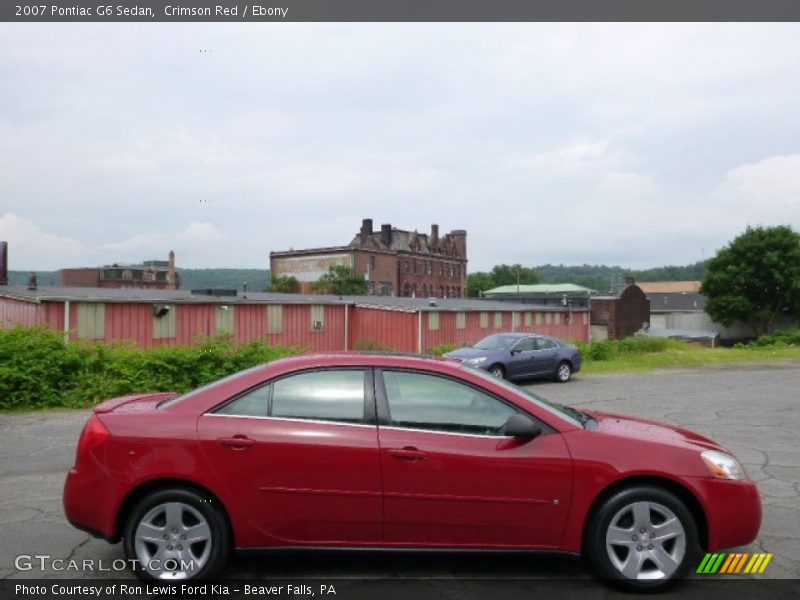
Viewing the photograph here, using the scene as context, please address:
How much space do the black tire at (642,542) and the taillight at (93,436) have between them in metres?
3.12

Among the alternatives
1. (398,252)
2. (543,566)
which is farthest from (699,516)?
(398,252)

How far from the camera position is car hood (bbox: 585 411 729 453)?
466 cm

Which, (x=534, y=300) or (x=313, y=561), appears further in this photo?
(x=534, y=300)

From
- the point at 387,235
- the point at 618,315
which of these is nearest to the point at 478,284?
the point at 387,235

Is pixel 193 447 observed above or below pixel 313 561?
above

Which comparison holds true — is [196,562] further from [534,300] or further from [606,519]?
[534,300]

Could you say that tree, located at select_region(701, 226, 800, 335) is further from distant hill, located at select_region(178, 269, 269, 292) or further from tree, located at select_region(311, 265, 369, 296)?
distant hill, located at select_region(178, 269, 269, 292)

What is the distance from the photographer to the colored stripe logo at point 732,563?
15.6 ft

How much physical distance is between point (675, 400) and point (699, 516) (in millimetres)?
10877

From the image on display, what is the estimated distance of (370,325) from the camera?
32.1 m

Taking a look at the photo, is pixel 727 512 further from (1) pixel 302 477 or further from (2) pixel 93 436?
(2) pixel 93 436

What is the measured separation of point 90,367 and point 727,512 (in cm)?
1222

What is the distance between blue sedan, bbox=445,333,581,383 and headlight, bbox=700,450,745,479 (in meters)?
12.9

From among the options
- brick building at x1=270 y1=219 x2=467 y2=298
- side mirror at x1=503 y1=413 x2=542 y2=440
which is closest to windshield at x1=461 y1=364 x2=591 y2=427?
side mirror at x1=503 y1=413 x2=542 y2=440
